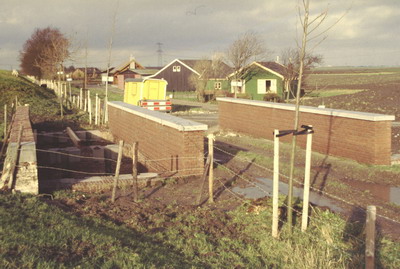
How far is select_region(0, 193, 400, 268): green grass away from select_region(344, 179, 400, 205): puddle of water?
2.75 meters

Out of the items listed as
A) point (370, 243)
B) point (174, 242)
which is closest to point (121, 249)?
point (174, 242)

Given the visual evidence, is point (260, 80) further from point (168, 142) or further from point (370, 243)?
point (370, 243)

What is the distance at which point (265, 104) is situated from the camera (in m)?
18.2

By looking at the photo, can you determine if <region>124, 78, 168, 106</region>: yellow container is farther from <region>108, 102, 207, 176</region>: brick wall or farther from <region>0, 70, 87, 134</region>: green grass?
<region>108, 102, 207, 176</region>: brick wall

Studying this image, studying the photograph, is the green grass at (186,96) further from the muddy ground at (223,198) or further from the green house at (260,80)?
the muddy ground at (223,198)

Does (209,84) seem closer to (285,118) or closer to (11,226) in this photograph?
(285,118)

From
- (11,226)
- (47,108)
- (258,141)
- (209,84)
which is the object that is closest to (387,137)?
(258,141)

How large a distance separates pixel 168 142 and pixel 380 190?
5813 mm

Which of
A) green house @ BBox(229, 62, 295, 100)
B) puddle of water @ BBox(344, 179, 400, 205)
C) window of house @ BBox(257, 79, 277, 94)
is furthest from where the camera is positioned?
window of house @ BBox(257, 79, 277, 94)

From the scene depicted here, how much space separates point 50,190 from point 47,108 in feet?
63.8

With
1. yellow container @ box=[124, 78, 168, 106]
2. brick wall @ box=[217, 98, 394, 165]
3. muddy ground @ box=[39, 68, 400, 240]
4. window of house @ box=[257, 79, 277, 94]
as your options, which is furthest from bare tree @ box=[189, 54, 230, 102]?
muddy ground @ box=[39, 68, 400, 240]

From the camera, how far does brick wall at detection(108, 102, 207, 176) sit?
35.1 ft

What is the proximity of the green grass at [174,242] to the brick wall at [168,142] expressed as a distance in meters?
3.02

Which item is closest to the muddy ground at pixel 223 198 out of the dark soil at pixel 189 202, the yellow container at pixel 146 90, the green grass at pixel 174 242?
the dark soil at pixel 189 202
